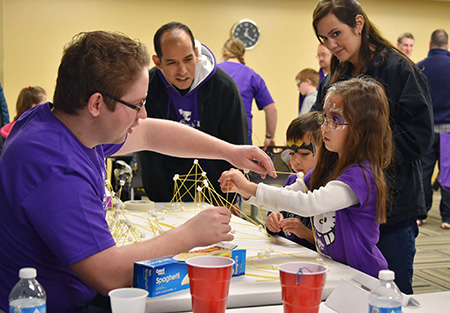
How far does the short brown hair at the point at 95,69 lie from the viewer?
1.32 meters

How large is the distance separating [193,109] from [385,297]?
2041mm

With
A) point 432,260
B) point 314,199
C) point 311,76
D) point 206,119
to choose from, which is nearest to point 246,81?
point 311,76

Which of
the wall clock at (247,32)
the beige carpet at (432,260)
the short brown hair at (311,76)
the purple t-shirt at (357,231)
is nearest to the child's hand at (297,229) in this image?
the purple t-shirt at (357,231)

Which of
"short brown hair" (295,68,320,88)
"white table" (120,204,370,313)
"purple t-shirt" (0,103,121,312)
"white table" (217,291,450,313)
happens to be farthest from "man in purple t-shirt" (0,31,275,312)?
"short brown hair" (295,68,320,88)

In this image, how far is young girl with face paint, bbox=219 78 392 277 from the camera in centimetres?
179

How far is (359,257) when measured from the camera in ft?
5.72

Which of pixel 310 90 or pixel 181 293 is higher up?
pixel 310 90

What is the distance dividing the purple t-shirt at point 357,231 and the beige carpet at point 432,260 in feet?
6.18

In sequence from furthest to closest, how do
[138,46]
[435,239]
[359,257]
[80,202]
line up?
[435,239] → [359,257] → [138,46] → [80,202]

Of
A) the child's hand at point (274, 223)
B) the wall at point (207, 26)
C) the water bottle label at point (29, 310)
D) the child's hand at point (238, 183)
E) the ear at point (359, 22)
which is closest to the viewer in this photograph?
the water bottle label at point (29, 310)

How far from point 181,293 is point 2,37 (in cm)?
692

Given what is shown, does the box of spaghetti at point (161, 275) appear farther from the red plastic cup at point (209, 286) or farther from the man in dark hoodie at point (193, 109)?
the man in dark hoodie at point (193, 109)

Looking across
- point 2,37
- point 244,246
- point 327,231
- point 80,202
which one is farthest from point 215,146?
point 2,37

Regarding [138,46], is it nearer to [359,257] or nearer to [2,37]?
[359,257]
